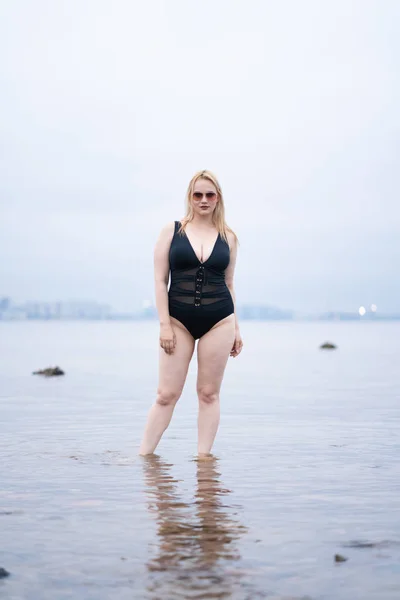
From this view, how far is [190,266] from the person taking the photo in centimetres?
770

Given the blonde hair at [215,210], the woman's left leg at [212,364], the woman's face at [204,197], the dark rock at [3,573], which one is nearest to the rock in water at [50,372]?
the woman's left leg at [212,364]

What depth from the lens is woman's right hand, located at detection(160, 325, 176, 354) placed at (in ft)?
25.2

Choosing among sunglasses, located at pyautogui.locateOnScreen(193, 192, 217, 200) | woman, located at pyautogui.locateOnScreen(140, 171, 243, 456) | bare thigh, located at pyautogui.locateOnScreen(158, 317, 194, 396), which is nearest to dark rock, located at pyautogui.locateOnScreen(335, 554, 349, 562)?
woman, located at pyautogui.locateOnScreen(140, 171, 243, 456)

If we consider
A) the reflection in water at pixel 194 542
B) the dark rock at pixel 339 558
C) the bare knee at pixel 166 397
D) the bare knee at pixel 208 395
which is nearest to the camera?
the reflection in water at pixel 194 542

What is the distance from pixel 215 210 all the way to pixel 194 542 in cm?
367

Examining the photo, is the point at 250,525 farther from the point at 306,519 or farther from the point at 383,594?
the point at 383,594

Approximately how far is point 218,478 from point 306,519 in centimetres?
171

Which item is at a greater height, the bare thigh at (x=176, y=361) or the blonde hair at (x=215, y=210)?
the blonde hair at (x=215, y=210)

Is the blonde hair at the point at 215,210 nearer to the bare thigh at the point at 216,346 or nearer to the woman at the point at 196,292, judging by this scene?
the woman at the point at 196,292

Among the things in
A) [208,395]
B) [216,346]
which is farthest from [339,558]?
[208,395]

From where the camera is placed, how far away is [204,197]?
778cm

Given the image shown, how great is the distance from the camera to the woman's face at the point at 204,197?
25.4ft

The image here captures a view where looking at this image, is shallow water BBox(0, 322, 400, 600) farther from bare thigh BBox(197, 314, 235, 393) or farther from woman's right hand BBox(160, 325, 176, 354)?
woman's right hand BBox(160, 325, 176, 354)

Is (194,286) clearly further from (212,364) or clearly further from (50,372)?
(50,372)
